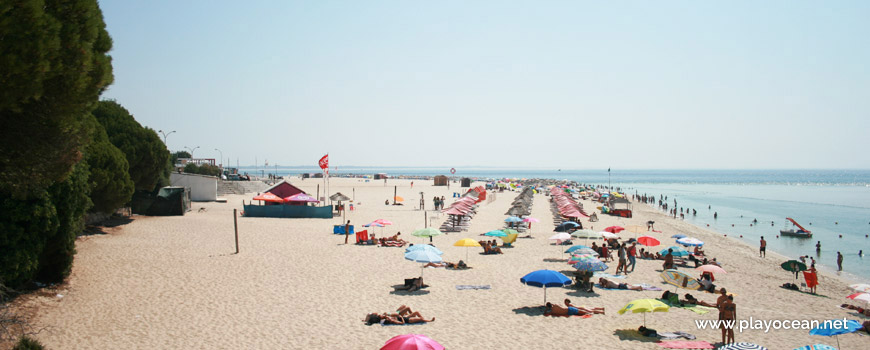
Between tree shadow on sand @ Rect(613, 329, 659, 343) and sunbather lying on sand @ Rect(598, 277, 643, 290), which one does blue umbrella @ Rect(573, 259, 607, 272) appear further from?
tree shadow on sand @ Rect(613, 329, 659, 343)

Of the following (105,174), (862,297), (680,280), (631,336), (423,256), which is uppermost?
(105,174)

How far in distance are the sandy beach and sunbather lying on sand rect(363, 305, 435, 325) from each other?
0.20 meters

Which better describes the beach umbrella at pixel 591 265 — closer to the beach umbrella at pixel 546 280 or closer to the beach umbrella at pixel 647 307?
the beach umbrella at pixel 546 280

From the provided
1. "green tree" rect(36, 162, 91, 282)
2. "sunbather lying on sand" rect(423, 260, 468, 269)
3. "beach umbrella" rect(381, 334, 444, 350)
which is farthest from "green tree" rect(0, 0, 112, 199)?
"sunbather lying on sand" rect(423, 260, 468, 269)

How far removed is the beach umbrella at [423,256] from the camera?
47.1ft

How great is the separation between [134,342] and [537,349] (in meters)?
8.32

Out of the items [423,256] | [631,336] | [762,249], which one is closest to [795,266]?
[762,249]

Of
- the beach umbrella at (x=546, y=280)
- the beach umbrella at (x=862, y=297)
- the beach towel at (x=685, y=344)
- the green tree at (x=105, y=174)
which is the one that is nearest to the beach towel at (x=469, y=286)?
the beach umbrella at (x=546, y=280)

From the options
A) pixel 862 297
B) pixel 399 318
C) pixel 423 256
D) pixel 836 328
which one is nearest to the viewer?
pixel 836 328

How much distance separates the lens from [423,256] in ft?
47.4

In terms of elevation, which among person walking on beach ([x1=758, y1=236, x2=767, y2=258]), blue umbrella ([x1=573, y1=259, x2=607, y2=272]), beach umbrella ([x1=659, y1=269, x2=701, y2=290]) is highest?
blue umbrella ([x1=573, y1=259, x2=607, y2=272])

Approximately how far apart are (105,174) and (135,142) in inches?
225

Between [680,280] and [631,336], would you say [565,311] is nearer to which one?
[631,336]

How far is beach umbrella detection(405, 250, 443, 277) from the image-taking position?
47.1 ft
